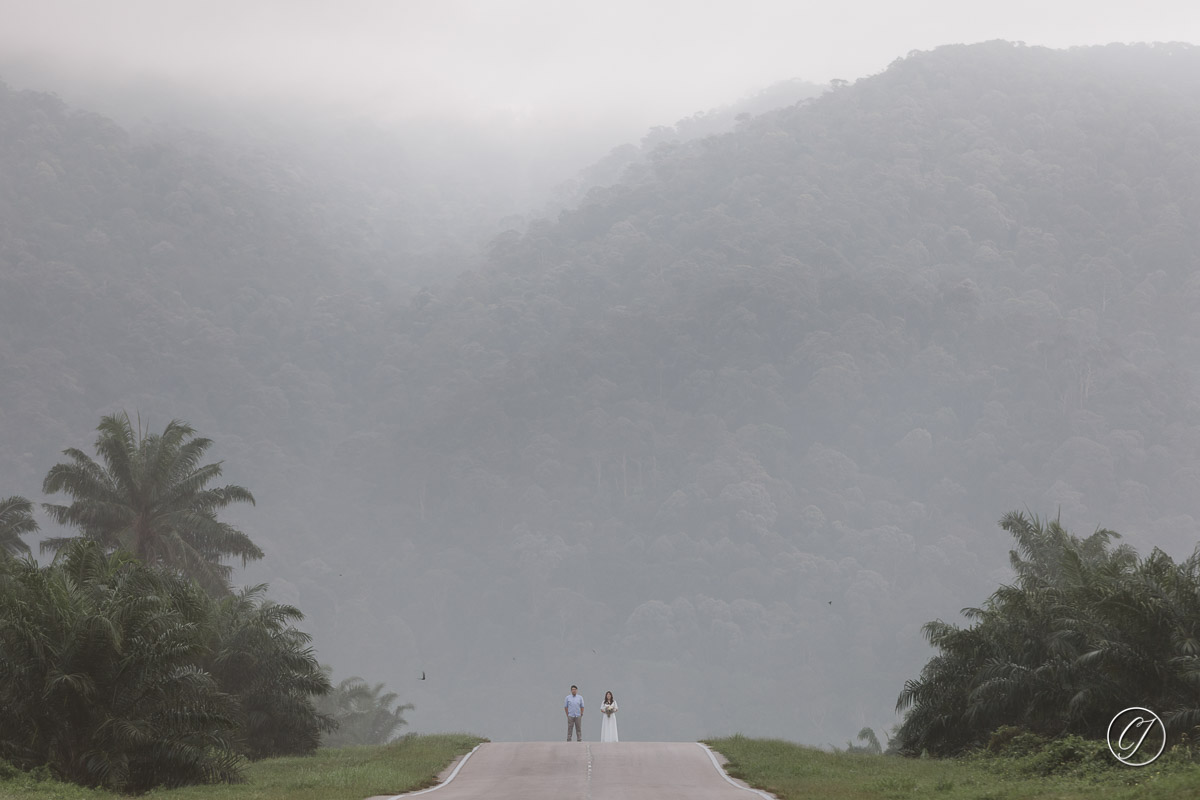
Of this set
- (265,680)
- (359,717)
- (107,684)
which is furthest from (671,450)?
(107,684)

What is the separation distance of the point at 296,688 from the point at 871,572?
119699 millimetres

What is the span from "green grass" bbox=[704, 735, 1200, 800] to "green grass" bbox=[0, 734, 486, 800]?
601 cm

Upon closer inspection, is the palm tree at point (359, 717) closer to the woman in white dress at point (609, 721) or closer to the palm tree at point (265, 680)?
the palm tree at point (265, 680)

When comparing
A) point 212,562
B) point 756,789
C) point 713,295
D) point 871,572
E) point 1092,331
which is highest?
point 713,295

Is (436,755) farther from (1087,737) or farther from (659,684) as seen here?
(659,684)

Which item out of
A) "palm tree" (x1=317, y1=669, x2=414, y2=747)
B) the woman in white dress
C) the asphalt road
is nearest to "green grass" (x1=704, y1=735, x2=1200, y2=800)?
the asphalt road

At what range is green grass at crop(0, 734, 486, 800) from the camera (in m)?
18.7

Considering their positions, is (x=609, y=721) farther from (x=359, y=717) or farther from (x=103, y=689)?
(x=359, y=717)

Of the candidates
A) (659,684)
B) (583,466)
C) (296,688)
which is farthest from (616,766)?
(583,466)

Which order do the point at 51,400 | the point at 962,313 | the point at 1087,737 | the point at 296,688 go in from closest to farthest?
1. the point at 1087,737
2. the point at 296,688
3. the point at 51,400
4. the point at 962,313

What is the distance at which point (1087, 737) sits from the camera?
22.7 m

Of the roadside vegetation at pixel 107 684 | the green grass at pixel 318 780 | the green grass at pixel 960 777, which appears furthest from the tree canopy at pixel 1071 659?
the roadside vegetation at pixel 107 684

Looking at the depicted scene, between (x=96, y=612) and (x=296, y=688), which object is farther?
(x=296, y=688)

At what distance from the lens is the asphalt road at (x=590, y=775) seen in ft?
61.1
